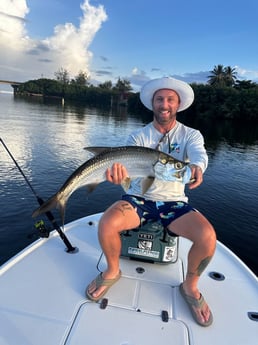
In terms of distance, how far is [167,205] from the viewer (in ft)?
10.8

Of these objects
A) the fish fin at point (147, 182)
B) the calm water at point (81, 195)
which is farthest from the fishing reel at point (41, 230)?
the fish fin at point (147, 182)

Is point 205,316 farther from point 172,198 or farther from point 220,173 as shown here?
point 220,173

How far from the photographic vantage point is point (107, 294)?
2.80 metres

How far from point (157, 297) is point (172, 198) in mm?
1132

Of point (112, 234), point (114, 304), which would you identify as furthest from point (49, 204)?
point (114, 304)

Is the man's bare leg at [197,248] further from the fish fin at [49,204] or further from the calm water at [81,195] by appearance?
the calm water at [81,195]

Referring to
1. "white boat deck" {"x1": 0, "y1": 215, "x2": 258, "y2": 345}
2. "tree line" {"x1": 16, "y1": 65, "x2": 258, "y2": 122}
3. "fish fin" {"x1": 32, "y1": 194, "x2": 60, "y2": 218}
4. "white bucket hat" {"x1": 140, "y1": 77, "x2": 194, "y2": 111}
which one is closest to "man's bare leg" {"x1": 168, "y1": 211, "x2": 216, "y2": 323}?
"white boat deck" {"x1": 0, "y1": 215, "x2": 258, "y2": 345}

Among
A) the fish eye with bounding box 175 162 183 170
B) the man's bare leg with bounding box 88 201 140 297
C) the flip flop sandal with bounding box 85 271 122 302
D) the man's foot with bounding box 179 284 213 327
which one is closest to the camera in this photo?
the man's foot with bounding box 179 284 213 327

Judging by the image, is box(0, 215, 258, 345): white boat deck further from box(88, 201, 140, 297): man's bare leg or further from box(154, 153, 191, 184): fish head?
box(154, 153, 191, 184): fish head

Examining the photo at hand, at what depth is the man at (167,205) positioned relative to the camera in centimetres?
278

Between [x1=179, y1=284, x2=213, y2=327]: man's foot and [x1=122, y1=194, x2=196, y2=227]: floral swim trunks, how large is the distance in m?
0.85

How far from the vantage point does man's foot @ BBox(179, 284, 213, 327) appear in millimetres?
2537

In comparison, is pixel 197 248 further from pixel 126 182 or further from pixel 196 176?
pixel 126 182

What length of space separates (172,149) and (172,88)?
0.79 meters
